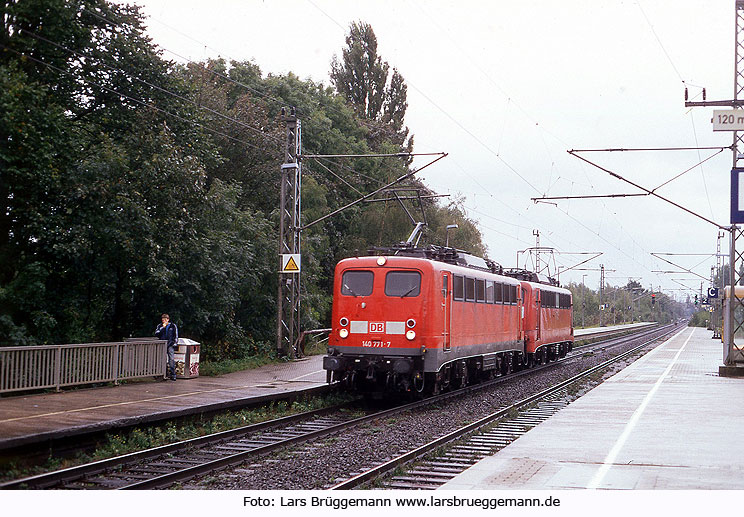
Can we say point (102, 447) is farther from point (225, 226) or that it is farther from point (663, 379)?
point (663, 379)

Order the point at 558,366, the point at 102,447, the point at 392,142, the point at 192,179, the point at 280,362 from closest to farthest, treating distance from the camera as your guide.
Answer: the point at 102,447
the point at 192,179
the point at 280,362
the point at 558,366
the point at 392,142

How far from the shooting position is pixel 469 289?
20953mm

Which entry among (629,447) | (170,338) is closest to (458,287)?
(170,338)

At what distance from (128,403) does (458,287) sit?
8.32 meters

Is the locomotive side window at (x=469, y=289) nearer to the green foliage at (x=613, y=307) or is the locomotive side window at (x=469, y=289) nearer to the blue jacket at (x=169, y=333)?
the blue jacket at (x=169, y=333)

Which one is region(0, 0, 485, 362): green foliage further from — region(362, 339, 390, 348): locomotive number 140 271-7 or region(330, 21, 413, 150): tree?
region(330, 21, 413, 150): tree

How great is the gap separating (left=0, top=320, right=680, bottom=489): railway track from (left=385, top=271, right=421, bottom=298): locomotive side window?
109 inches

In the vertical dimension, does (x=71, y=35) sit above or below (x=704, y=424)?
above

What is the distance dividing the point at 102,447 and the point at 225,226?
45.6 feet

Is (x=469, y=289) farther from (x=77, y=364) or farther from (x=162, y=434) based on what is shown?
(x=162, y=434)

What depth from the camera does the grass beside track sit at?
1057cm

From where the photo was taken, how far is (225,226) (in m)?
25.5

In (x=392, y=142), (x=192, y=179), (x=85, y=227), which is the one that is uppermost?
(x=392, y=142)

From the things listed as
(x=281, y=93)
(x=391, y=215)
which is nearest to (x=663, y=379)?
(x=391, y=215)
